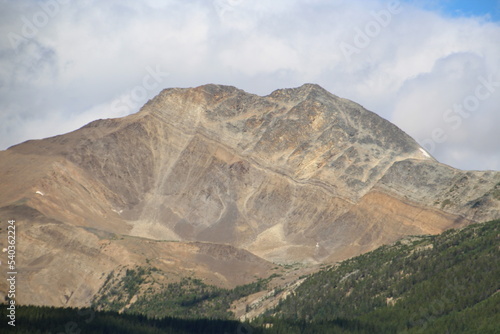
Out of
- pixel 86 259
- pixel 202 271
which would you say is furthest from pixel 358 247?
pixel 86 259

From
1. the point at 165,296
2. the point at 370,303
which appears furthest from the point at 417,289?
the point at 165,296

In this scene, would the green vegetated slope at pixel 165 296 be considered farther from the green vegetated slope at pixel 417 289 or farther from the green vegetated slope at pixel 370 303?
the green vegetated slope at pixel 417 289

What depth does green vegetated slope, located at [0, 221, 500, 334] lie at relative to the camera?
92.6 meters

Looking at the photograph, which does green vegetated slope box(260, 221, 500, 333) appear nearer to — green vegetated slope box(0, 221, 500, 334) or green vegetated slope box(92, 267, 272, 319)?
green vegetated slope box(0, 221, 500, 334)

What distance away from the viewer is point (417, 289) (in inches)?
4247

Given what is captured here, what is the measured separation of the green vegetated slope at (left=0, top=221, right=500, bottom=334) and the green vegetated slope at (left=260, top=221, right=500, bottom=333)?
0.13 metres

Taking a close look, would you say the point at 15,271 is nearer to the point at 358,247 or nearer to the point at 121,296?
the point at 121,296

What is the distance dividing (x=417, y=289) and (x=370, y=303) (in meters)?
7.61

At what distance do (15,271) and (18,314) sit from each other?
63834mm

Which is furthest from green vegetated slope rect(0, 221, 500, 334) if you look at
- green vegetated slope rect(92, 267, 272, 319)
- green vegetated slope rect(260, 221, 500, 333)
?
green vegetated slope rect(92, 267, 272, 319)

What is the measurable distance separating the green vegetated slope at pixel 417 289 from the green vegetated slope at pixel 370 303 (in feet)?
0.43

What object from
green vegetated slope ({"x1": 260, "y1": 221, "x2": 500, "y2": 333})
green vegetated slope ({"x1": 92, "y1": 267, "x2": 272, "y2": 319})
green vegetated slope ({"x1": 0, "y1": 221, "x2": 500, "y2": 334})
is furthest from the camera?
green vegetated slope ({"x1": 92, "y1": 267, "x2": 272, "y2": 319})

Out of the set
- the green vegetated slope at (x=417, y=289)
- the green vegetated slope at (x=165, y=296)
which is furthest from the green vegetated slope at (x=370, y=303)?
the green vegetated slope at (x=165, y=296)

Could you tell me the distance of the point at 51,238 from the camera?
166m
